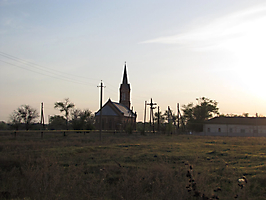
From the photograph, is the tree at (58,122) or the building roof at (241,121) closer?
the building roof at (241,121)

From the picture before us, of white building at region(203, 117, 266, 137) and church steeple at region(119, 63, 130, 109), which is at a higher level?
church steeple at region(119, 63, 130, 109)

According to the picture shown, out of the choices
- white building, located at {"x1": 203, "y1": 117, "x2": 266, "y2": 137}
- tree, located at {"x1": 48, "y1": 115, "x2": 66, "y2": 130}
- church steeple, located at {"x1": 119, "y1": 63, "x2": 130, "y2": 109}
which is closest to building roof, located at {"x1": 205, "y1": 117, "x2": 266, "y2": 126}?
white building, located at {"x1": 203, "y1": 117, "x2": 266, "y2": 137}

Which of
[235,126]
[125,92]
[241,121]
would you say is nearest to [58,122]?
[125,92]

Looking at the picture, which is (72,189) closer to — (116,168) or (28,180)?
(28,180)

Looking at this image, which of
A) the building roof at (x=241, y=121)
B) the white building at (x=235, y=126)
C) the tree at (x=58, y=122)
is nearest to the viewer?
the white building at (x=235, y=126)

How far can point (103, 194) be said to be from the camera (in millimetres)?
8477

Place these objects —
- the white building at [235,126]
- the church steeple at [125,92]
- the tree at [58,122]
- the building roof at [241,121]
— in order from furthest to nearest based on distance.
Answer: the church steeple at [125,92] < the tree at [58,122] < the building roof at [241,121] < the white building at [235,126]

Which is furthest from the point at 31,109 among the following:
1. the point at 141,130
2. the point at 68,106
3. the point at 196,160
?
the point at 196,160

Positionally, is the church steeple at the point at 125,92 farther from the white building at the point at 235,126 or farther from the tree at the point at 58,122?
the white building at the point at 235,126

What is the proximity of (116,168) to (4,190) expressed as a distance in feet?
17.1

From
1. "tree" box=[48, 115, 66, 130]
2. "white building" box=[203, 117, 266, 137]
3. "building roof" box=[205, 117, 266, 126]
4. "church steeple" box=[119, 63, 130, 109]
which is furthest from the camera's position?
"church steeple" box=[119, 63, 130, 109]

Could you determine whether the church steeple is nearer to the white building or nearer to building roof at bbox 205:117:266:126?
building roof at bbox 205:117:266:126

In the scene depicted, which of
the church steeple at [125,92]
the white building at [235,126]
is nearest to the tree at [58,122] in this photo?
the church steeple at [125,92]

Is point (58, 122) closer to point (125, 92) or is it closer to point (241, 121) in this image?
point (125, 92)
